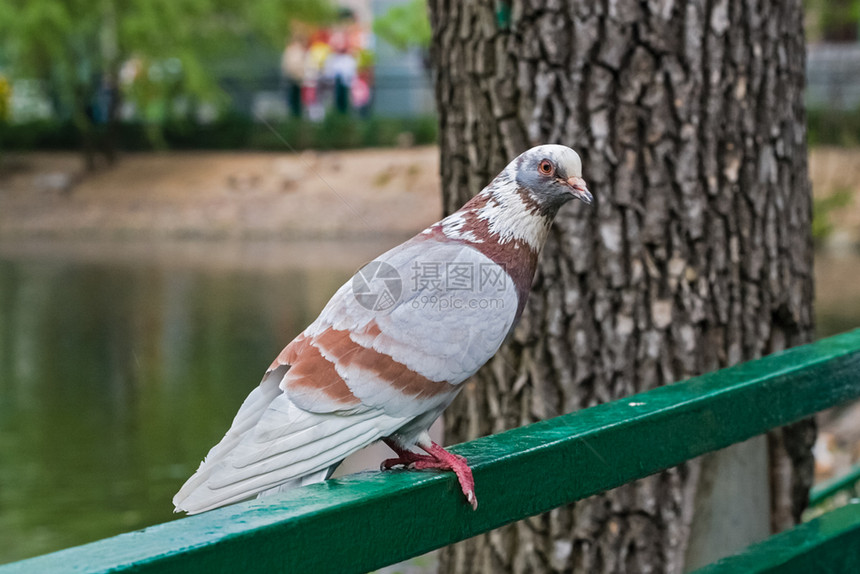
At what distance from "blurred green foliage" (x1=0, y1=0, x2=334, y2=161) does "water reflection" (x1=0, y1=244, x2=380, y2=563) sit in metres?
8.28

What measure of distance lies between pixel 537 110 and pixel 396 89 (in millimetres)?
28159

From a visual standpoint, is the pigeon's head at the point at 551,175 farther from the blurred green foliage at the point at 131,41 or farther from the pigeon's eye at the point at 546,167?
the blurred green foliage at the point at 131,41

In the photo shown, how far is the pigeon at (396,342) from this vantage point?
50.2 inches

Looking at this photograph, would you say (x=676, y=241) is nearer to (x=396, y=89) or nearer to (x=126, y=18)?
(x=126, y=18)

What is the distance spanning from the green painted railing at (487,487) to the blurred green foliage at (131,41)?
20.9m

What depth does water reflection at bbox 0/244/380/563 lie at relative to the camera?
5562mm

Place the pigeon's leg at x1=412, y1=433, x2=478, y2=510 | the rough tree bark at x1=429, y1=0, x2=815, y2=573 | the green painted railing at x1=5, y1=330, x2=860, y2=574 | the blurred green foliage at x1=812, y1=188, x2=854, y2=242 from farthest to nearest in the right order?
the blurred green foliage at x1=812, y1=188, x2=854, y2=242 < the rough tree bark at x1=429, y1=0, x2=815, y2=573 < the pigeon's leg at x1=412, y1=433, x2=478, y2=510 < the green painted railing at x1=5, y1=330, x2=860, y2=574

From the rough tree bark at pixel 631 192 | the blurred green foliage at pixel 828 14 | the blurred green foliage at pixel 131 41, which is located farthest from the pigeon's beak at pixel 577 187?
the blurred green foliage at pixel 131 41

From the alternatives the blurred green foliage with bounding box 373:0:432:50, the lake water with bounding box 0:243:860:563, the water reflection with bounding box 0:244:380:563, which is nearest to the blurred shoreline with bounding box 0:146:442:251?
the blurred green foliage with bounding box 373:0:432:50

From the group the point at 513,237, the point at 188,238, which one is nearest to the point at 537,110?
the point at 513,237

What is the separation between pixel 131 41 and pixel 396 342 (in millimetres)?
21763

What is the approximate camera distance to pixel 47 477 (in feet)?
21.3

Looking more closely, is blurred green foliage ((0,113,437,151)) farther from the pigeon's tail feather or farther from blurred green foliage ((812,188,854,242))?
the pigeon's tail feather

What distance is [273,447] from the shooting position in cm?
128
